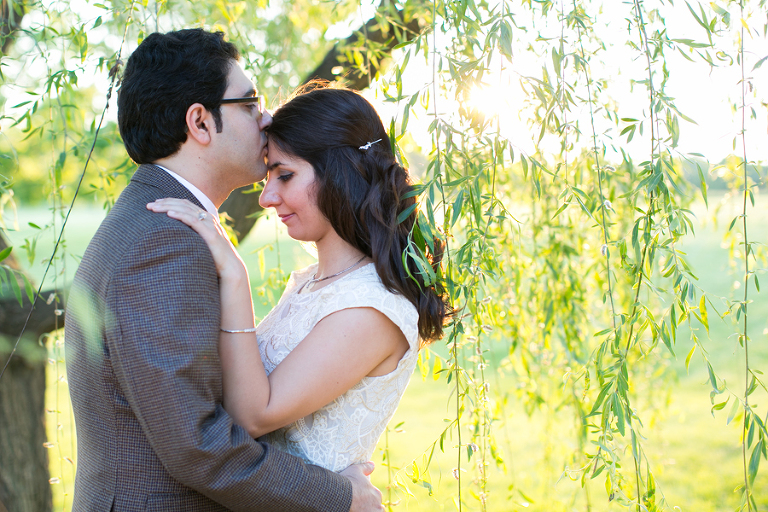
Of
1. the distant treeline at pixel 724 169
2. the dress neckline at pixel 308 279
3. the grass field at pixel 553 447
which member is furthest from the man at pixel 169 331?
the distant treeline at pixel 724 169

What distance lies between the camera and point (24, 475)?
257 cm

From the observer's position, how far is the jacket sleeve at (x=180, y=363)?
1.14 meters

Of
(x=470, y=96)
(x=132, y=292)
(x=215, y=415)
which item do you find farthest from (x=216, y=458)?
(x=470, y=96)

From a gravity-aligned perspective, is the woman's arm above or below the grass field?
above

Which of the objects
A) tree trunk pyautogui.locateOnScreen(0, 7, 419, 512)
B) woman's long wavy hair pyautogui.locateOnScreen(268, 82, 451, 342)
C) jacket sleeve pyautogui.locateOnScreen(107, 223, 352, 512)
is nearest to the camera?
jacket sleeve pyautogui.locateOnScreen(107, 223, 352, 512)

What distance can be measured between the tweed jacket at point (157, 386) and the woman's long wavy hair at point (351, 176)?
38 centimetres

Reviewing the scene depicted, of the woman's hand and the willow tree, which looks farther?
the willow tree

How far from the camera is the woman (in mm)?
1269

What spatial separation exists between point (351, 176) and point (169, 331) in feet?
2.12

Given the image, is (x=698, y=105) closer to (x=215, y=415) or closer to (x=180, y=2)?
(x=215, y=415)

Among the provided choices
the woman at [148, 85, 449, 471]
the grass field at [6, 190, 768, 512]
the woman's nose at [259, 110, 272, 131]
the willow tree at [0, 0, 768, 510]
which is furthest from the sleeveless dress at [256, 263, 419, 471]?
the woman's nose at [259, 110, 272, 131]

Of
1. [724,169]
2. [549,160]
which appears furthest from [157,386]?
[549,160]

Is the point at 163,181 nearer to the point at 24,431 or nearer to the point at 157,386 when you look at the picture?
the point at 157,386

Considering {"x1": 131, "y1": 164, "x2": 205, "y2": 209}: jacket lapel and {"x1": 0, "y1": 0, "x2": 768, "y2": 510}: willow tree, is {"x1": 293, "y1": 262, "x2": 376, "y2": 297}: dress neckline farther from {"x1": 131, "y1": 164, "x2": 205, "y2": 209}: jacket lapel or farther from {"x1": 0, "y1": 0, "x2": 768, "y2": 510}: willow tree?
{"x1": 131, "y1": 164, "x2": 205, "y2": 209}: jacket lapel
